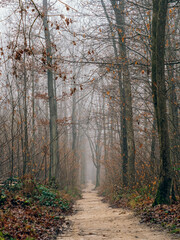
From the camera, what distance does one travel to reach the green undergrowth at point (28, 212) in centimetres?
526

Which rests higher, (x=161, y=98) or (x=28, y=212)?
(x=161, y=98)

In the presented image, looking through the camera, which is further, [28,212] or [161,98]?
[161,98]

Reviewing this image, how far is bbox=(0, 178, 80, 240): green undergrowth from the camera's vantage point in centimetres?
526

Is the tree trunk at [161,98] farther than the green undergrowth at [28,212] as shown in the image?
Yes

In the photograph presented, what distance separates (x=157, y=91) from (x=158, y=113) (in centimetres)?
59

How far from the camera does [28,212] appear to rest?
696cm

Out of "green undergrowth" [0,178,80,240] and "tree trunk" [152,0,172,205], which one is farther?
"tree trunk" [152,0,172,205]

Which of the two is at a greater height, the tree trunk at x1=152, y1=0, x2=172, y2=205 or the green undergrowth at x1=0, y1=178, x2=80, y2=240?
the tree trunk at x1=152, y1=0, x2=172, y2=205

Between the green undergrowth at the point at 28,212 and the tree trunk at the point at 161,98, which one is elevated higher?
the tree trunk at the point at 161,98

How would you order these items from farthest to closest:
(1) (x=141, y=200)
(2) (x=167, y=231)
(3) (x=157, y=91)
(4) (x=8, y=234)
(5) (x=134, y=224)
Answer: (1) (x=141, y=200) < (3) (x=157, y=91) < (5) (x=134, y=224) < (2) (x=167, y=231) < (4) (x=8, y=234)

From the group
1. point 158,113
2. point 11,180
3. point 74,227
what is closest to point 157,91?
point 158,113

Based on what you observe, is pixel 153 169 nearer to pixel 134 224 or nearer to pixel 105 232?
pixel 134 224

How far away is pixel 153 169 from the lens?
9.47 metres

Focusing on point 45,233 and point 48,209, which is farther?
point 48,209
